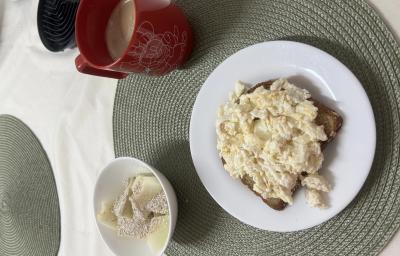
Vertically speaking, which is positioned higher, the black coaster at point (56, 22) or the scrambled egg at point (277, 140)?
the scrambled egg at point (277, 140)

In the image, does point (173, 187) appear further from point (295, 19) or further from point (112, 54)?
point (295, 19)

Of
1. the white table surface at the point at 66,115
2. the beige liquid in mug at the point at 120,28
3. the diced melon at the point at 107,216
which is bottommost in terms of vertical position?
the white table surface at the point at 66,115

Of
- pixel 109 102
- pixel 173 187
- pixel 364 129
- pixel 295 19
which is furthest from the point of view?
pixel 109 102

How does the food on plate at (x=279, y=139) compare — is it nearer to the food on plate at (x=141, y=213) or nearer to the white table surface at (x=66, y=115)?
the food on plate at (x=141, y=213)

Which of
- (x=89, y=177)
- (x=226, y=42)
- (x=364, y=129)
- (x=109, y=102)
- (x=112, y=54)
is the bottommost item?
(x=89, y=177)

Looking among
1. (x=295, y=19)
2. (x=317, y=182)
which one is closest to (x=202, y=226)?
(x=317, y=182)

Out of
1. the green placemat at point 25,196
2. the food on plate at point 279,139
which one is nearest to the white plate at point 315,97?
the food on plate at point 279,139

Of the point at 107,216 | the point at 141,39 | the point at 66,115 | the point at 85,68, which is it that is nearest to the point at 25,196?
the point at 66,115
